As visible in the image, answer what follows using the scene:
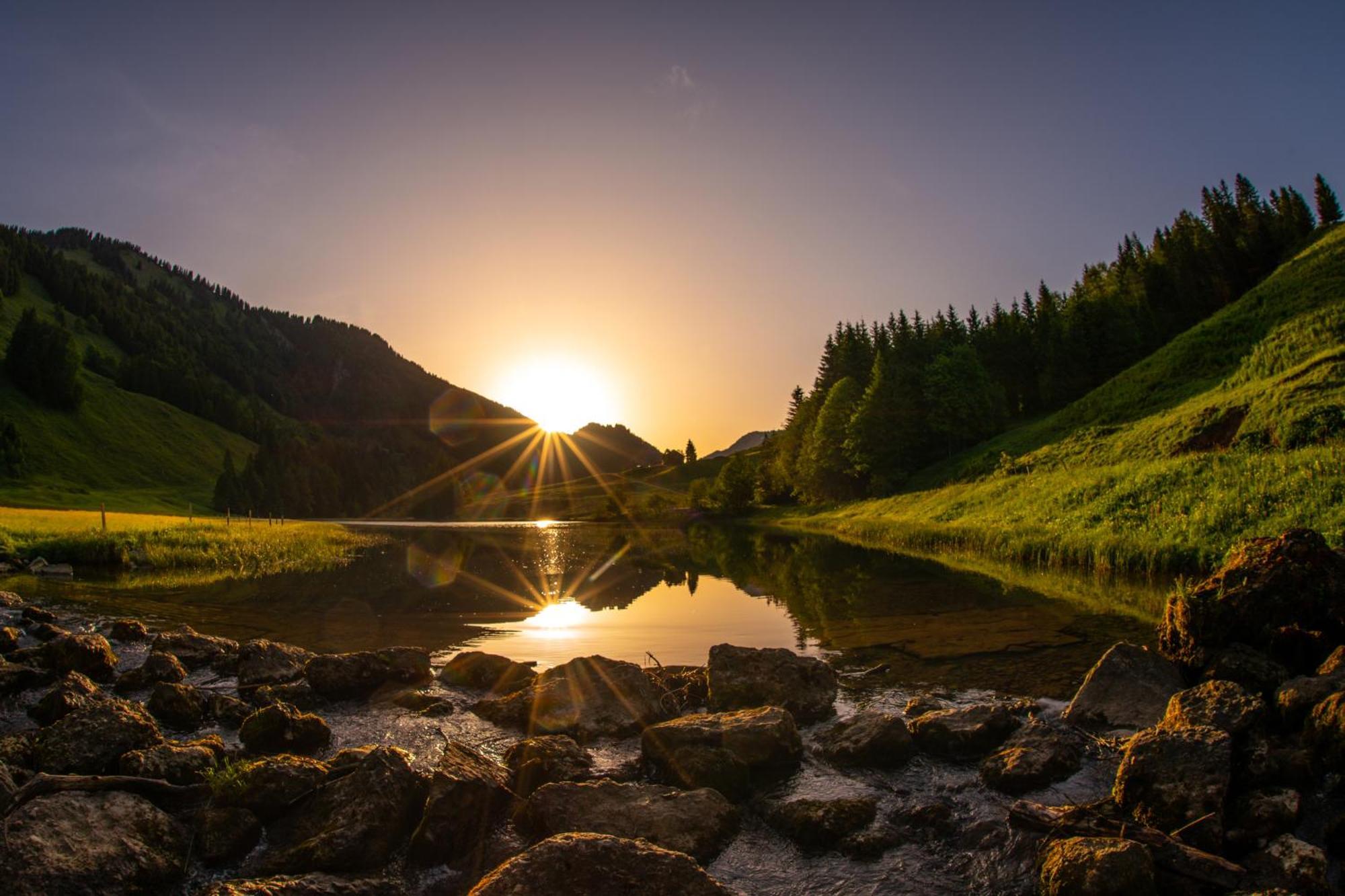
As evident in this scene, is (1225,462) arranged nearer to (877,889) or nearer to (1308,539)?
(1308,539)

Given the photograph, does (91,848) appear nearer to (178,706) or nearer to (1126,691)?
(178,706)

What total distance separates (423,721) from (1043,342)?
423 feet

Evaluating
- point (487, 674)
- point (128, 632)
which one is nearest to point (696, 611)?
point (487, 674)

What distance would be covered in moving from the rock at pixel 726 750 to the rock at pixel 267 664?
8.89 meters

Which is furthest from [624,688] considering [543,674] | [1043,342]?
[1043,342]

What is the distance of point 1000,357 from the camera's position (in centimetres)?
12056

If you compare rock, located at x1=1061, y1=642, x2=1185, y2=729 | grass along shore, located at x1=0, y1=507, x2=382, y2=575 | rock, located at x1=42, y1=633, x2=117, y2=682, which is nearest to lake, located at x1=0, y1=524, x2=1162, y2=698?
rock, located at x1=1061, y1=642, x2=1185, y2=729

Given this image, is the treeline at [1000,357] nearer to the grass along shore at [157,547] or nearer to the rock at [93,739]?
the grass along shore at [157,547]

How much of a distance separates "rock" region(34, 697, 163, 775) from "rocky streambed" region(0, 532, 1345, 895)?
4cm

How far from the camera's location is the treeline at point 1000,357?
9025 centimetres

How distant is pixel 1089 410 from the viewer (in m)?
72.7

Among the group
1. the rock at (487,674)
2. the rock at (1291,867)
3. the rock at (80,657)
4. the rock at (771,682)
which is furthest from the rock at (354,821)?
the rock at (80,657)

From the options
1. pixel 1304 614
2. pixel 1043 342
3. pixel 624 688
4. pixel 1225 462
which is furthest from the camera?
pixel 1043 342

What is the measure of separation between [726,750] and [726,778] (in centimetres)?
42
